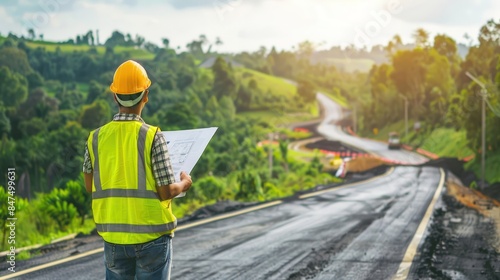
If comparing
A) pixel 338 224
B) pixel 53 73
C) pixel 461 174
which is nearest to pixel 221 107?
pixel 53 73

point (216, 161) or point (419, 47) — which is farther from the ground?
point (419, 47)

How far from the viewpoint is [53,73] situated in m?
146

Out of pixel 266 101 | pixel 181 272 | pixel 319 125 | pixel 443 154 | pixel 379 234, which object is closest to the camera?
pixel 181 272

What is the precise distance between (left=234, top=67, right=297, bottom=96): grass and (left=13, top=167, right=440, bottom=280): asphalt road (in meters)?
128

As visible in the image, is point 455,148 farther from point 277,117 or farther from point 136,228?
point 136,228

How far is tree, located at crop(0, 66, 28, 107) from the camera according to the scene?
11231 cm

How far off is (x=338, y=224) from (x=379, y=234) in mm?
1475

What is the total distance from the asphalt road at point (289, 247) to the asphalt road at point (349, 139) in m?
47.0

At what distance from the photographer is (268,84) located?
527 feet

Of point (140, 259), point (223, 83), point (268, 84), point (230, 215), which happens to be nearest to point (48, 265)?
point (140, 259)

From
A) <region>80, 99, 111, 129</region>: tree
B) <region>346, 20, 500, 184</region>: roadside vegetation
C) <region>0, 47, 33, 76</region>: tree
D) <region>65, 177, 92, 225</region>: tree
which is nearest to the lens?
<region>65, 177, 92, 225</region>: tree

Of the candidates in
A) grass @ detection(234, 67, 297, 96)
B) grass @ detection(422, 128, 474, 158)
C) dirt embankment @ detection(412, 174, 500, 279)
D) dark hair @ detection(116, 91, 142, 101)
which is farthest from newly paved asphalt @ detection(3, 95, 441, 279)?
grass @ detection(234, 67, 297, 96)

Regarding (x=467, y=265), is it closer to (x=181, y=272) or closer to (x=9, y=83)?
(x=181, y=272)

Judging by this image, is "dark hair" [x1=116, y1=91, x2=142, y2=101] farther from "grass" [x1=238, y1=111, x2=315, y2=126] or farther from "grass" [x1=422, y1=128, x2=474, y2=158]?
"grass" [x1=238, y1=111, x2=315, y2=126]
